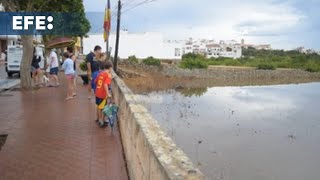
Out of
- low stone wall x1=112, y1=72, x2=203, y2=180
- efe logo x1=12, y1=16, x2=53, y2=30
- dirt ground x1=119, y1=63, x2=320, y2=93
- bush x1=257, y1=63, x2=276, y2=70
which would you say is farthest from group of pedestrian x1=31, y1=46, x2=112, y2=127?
bush x1=257, y1=63, x2=276, y2=70

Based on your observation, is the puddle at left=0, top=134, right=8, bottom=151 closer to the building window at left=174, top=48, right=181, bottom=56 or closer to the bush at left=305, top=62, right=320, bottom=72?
the bush at left=305, top=62, right=320, bottom=72

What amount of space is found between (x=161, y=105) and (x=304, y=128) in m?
7.42

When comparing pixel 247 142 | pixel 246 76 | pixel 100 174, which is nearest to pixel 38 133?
pixel 100 174

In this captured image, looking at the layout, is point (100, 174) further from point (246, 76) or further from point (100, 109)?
point (246, 76)

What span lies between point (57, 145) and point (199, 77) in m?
40.5

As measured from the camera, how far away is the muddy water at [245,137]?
11010mm

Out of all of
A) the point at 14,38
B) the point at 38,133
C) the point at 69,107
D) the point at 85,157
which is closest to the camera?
the point at 85,157

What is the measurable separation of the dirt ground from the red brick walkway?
712 inches

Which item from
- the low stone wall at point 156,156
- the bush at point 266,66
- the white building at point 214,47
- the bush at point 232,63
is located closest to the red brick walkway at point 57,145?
the low stone wall at point 156,156

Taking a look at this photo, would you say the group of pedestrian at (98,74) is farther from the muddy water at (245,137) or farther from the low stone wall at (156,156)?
the low stone wall at (156,156)

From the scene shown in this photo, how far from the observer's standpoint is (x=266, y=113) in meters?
21.3

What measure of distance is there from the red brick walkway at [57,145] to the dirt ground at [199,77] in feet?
59.4

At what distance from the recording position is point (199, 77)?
48.1 meters

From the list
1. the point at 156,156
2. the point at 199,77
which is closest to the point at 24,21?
the point at 156,156
